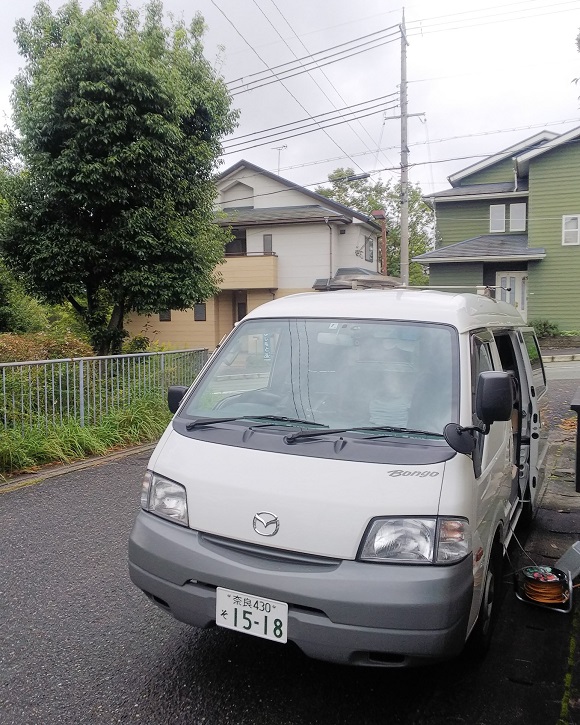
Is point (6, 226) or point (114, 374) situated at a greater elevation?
point (6, 226)

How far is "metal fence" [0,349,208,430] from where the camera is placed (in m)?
6.95

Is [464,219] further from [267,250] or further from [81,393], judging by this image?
[81,393]

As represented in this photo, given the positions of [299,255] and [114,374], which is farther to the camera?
[299,255]

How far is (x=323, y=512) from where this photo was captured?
2.48m

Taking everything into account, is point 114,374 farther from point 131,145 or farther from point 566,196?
point 566,196

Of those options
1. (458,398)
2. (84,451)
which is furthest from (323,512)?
(84,451)

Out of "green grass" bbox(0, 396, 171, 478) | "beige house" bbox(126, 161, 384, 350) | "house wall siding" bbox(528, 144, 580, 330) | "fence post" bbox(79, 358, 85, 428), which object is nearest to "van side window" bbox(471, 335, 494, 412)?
"green grass" bbox(0, 396, 171, 478)

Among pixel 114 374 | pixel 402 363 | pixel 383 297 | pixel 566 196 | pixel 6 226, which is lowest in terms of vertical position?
pixel 114 374

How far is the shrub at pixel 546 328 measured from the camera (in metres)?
23.0

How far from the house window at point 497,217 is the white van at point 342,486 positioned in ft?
80.7

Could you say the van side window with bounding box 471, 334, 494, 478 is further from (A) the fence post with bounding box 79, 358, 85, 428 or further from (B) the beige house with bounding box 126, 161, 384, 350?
(B) the beige house with bounding box 126, 161, 384, 350

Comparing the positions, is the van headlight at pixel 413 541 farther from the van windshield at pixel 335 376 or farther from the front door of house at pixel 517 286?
the front door of house at pixel 517 286

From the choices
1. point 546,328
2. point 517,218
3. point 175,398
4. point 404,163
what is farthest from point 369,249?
point 175,398

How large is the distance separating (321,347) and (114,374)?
5678 mm
